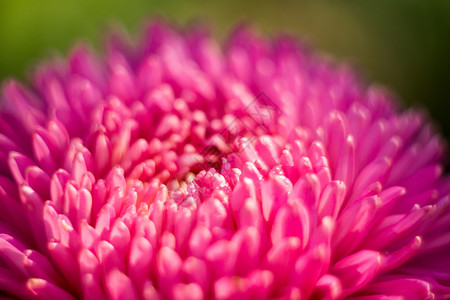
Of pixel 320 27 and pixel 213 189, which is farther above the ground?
pixel 320 27

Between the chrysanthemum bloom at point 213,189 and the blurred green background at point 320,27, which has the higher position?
the blurred green background at point 320,27

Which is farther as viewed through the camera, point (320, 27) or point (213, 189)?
point (320, 27)

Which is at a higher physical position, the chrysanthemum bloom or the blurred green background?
the blurred green background

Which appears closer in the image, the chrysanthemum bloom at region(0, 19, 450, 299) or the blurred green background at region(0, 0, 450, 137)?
the chrysanthemum bloom at region(0, 19, 450, 299)

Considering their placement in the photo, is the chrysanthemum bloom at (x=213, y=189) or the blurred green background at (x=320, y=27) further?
the blurred green background at (x=320, y=27)

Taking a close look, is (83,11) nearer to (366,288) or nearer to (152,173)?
(152,173)
